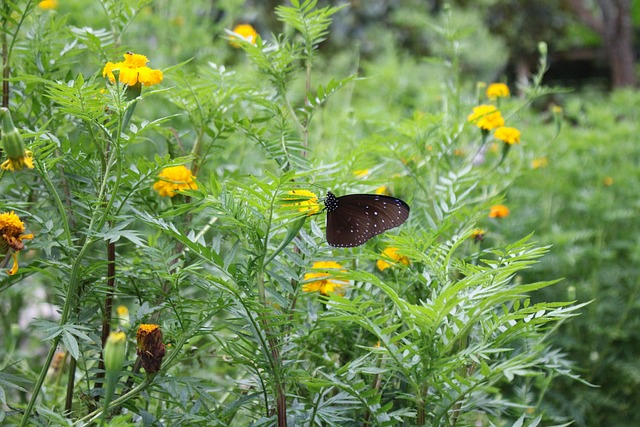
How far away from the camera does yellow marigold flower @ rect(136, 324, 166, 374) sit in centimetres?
80

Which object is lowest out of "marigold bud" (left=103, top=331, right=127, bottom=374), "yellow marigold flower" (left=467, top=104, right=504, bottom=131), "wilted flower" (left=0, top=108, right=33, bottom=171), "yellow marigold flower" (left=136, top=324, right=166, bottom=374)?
"yellow marigold flower" (left=136, top=324, right=166, bottom=374)

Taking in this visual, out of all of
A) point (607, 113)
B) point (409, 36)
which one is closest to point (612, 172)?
point (607, 113)

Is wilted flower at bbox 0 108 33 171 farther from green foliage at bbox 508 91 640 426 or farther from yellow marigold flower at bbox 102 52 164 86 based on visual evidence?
green foliage at bbox 508 91 640 426

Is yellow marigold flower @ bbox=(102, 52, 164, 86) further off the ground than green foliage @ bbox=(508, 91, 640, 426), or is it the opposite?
yellow marigold flower @ bbox=(102, 52, 164, 86)

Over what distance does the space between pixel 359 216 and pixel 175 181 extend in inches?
Answer: 10.4

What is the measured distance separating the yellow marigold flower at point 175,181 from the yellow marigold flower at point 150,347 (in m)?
0.23

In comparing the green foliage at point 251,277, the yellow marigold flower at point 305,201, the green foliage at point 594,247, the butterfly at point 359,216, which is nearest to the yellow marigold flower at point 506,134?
the green foliage at point 251,277

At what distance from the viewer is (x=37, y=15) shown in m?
1.08

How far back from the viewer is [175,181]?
37.4 inches

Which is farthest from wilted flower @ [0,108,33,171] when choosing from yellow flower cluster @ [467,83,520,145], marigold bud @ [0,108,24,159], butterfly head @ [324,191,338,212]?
yellow flower cluster @ [467,83,520,145]

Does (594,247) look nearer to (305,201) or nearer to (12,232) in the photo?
(305,201)

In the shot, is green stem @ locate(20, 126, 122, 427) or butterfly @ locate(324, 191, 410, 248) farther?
butterfly @ locate(324, 191, 410, 248)

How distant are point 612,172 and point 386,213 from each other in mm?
1684

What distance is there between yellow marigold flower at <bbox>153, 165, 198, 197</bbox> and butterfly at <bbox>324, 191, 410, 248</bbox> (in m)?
0.21
